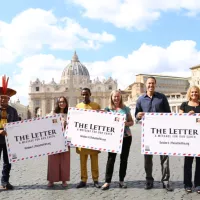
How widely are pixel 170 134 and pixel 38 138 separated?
2.40 meters

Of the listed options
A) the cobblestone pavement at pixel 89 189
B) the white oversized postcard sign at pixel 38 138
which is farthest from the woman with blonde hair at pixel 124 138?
the white oversized postcard sign at pixel 38 138

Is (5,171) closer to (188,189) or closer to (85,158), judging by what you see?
(85,158)

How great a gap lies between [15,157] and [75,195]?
1355mm

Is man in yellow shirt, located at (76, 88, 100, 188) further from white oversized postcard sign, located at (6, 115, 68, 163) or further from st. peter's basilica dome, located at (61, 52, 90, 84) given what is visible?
st. peter's basilica dome, located at (61, 52, 90, 84)

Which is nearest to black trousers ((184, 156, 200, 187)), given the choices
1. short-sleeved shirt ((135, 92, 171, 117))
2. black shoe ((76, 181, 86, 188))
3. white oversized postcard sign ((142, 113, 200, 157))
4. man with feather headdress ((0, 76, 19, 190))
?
white oversized postcard sign ((142, 113, 200, 157))

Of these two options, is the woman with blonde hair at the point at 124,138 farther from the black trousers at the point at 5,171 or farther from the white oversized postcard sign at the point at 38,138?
the black trousers at the point at 5,171

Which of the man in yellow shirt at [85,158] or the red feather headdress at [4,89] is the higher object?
the red feather headdress at [4,89]

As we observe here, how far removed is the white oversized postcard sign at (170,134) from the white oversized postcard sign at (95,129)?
46cm

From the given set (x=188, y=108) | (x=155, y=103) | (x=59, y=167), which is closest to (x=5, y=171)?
(x=59, y=167)

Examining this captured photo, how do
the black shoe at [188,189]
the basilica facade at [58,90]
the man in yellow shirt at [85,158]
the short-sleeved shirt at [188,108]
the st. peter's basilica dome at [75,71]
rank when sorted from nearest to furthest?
1. the black shoe at [188,189]
2. the short-sleeved shirt at [188,108]
3. the man in yellow shirt at [85,158]
4. the basilica facade at [58,90]
5. the st. peter's basilica dome at [75,71]

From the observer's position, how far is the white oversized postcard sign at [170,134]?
5961mm

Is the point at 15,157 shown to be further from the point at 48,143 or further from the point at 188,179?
the point at 188,179

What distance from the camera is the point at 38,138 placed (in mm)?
6395

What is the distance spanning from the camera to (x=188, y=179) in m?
5.79
